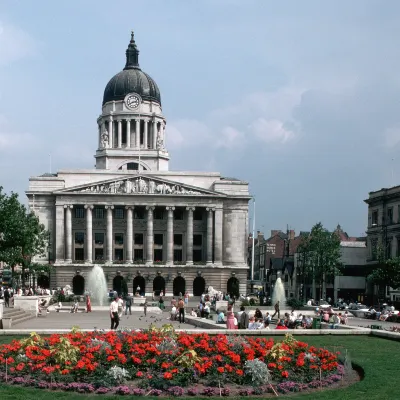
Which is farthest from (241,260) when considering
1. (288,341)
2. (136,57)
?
(288,341)

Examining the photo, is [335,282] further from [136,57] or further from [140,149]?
[136,57]

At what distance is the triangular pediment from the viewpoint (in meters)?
109

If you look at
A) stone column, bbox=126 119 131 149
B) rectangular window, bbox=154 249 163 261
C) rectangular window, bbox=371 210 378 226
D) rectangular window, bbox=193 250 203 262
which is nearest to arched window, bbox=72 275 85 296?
rectangular window, bbox=154 249 163 261

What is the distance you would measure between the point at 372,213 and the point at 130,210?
35.4 metres

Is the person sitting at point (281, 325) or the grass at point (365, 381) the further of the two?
the person sitting at point (281, 325)

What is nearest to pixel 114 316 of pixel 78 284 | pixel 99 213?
pixel 78 284

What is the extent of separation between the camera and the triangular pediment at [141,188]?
109375 millimetres

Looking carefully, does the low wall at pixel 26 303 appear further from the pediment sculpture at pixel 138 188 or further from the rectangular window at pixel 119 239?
the rectangular window at pixel 119 239

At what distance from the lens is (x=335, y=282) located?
4589 inches

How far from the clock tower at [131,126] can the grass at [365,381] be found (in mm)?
95495

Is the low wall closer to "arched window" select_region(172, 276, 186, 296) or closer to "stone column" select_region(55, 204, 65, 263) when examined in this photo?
"stone column" select_region(55, 204, 65, 263)

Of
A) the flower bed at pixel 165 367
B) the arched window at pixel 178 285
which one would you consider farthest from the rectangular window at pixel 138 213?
the flower bed at pixel 165 367

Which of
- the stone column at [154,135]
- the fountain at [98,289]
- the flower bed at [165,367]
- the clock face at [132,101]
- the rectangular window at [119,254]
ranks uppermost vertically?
the clock face at [132,101]

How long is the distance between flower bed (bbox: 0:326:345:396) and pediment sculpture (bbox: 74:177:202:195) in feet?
283
